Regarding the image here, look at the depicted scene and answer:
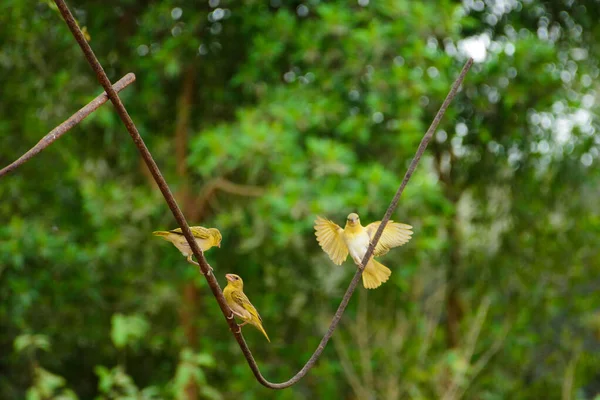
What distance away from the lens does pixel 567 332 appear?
5.74 m

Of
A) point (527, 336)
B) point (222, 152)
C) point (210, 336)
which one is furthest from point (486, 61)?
point (210, 336)

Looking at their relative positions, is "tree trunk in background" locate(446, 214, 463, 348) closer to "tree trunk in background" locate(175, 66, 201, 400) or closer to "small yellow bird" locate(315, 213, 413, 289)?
"tree trunk in background" locate(175, 66, 201, 400)

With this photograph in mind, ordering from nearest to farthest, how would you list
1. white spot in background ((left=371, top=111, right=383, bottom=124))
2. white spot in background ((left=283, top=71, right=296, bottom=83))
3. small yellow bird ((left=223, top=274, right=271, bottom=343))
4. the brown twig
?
1. the brown twig
2. small yellow bird ((left=223, top=274, right=271, bottom=343))
3. white spot in background ((left=371, top=111, right=383, bottom=124))
4. white spot in background ((left=283, top=71, right=296, bottom=83))

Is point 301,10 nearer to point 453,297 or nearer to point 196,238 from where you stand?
point 453,297

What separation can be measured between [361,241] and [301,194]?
260cm

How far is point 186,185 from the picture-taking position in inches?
194

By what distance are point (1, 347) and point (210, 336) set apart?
4.27ft

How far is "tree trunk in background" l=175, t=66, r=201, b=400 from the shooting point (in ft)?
16.1

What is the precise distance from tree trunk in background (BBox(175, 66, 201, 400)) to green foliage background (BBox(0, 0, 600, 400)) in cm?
2

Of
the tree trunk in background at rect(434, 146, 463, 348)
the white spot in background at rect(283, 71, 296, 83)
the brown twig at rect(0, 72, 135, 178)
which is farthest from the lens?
the tree trunk in background at rect(434, 146, 463, 348)

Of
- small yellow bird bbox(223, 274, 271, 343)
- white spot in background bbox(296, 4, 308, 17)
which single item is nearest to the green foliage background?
white spot in background bbox(296, 4, 308, 17)

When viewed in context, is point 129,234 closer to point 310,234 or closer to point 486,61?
point 310,234

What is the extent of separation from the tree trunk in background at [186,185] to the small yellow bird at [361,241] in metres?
3.82

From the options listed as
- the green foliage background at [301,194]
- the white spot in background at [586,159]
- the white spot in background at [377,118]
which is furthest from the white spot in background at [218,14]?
the white spot in background at [586,159]
